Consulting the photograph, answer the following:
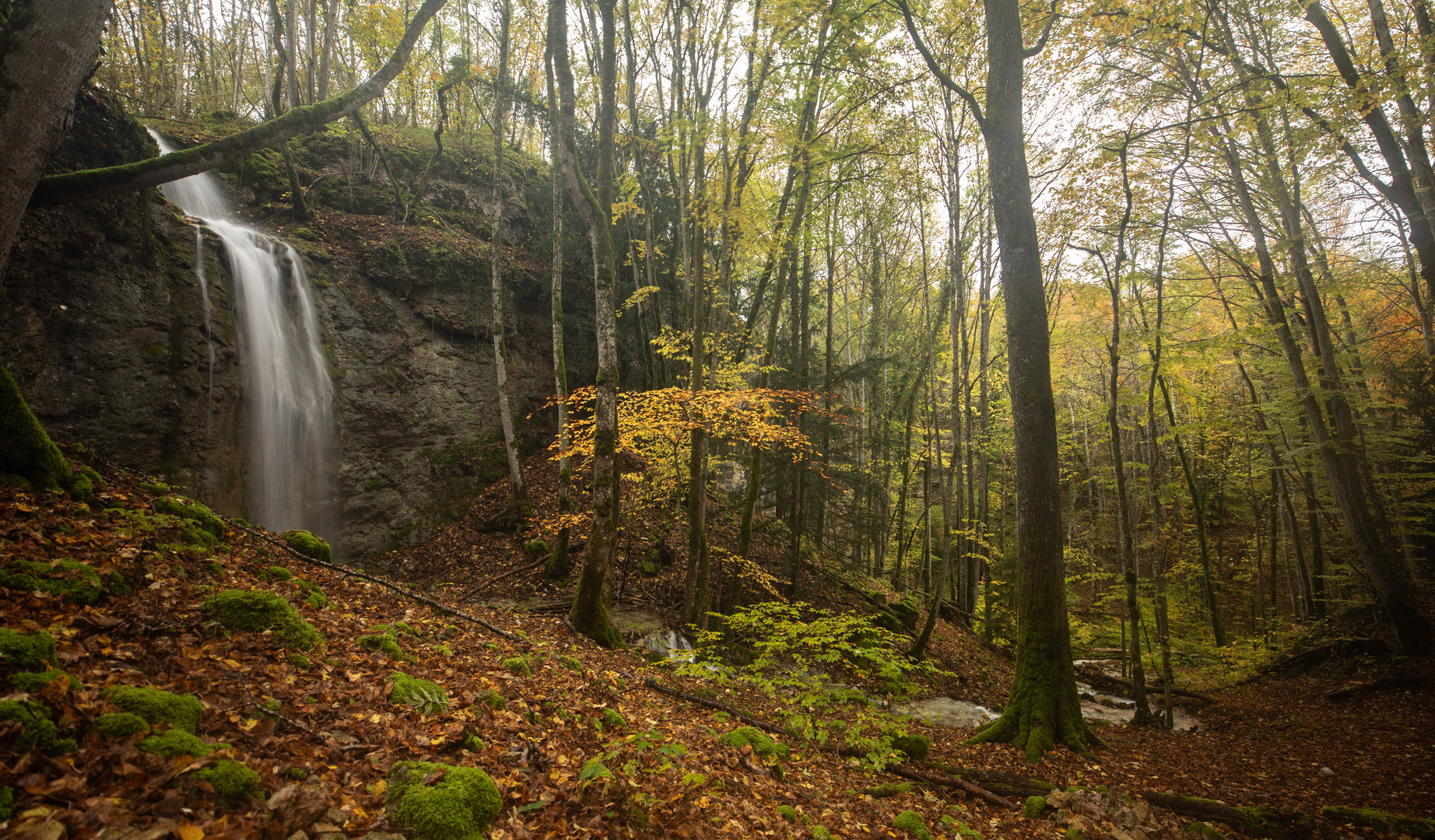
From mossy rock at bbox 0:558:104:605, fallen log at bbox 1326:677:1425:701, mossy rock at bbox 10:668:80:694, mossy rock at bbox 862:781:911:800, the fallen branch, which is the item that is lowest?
fallen log at bbox 1326:677:1425:701

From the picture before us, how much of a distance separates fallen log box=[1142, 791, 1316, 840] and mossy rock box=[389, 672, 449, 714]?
5917 mm

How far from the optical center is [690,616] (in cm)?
970

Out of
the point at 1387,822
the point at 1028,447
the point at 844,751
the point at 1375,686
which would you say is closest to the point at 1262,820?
the point at 1387,822

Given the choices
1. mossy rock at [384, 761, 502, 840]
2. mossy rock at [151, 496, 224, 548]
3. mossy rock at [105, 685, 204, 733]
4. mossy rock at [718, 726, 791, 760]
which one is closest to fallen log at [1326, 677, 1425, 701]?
mossy rock at [718, 726, 791, 760]

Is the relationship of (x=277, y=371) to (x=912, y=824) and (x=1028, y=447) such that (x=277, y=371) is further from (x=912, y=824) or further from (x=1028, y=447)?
(x=1028, y=447)

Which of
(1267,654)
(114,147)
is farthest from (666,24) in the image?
(1267,654)

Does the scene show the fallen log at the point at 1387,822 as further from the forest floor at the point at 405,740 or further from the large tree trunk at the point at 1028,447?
the large tree trunk at the point at 1028,447

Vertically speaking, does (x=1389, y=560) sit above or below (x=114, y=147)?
below

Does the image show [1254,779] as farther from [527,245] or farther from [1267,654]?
[527,245]

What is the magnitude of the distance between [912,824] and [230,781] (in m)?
4.09

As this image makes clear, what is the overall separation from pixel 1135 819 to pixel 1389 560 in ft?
33.7

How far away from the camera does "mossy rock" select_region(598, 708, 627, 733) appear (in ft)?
14.7

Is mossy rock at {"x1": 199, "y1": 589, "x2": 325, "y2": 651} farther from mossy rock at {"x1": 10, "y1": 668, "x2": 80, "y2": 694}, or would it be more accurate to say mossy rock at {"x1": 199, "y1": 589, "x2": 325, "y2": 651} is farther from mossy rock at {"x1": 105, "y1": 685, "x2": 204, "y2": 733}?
mossy rock at {"x1": 10, "y1": 668, "x2": 80, "y2": 694}

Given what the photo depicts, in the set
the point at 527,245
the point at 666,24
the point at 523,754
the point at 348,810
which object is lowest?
the point at 523,754
